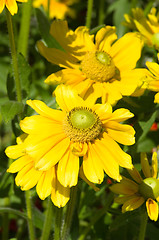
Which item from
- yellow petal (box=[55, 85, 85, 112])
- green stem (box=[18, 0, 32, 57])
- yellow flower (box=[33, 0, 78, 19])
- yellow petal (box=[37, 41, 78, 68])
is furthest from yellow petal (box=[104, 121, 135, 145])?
yellow flower (box=[33, 0, 78, 19])

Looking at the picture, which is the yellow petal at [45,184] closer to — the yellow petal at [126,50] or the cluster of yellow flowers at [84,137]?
the cluster of yellow flowers at [84,137]

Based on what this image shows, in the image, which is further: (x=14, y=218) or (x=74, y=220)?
(x=14, y=218)

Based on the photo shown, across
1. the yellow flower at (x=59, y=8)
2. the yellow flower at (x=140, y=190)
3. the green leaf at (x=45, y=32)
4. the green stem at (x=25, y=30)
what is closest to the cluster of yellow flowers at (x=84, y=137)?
the yellow flower at (x=140, y=190)

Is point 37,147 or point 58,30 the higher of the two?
point 58,30

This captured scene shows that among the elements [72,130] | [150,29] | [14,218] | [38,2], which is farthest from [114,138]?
[38,2]

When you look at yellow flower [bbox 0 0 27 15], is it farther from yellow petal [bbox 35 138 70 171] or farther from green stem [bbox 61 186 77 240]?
green stem [bbox 61 186 77 240]

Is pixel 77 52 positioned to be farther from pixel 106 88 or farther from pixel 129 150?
pixel 129 150
